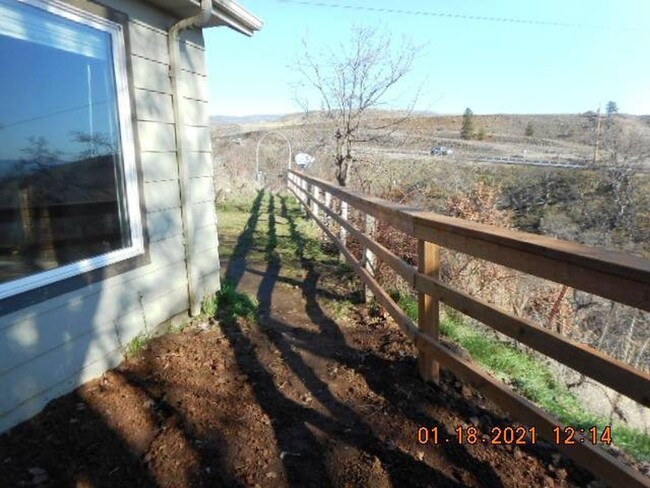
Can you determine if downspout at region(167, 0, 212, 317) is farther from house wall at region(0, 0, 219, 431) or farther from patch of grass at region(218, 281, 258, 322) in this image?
patch of grass at region(218, 281, 258, 322)

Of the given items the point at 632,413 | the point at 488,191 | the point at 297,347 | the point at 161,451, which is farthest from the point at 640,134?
the point at 161,451

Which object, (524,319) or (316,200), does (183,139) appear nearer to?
(524,319)

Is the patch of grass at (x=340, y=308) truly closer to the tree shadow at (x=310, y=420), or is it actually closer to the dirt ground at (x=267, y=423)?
the tree shadow at (x=310, y=420)

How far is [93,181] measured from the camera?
128 inches

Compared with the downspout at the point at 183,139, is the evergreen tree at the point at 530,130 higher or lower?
higher

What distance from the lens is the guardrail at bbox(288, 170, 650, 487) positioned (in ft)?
5.15

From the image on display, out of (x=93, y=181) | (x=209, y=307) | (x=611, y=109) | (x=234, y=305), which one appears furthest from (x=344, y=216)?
(x=611, y=109)

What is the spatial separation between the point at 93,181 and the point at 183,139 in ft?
3.16

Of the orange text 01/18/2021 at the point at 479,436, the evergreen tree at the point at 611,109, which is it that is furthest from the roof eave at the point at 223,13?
the evergreen tree at the point at 611,109

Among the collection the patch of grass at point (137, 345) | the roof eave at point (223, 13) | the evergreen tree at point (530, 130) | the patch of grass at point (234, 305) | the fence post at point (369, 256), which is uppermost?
the evergreen tree at point (530, 130)

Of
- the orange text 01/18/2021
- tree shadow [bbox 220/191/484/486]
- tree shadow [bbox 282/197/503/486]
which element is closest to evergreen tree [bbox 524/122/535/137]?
tree shadow [bbox 282/197/503/486]

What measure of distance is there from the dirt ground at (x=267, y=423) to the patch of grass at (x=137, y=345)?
0.05 m

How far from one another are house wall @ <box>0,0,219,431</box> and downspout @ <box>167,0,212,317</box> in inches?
2.0

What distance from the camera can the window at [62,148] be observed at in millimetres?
2604
